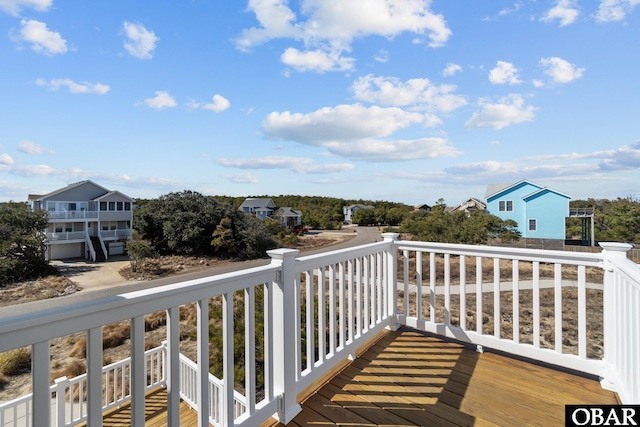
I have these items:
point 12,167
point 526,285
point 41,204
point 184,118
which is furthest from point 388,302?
point 41,204

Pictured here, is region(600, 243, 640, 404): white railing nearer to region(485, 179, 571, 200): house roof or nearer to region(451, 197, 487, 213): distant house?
region(485, 179, 571, 200): house roof

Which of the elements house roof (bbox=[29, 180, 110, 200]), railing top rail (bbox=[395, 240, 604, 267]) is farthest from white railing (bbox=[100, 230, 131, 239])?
railing top rail (bbox=[395, 240, 604, 267])

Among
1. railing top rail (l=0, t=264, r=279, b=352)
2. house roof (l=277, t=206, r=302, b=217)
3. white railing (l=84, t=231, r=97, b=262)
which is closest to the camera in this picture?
railing top rail (l=0, t=264, r=279, b=352)

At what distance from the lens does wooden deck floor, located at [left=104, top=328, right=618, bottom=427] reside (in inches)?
59.5

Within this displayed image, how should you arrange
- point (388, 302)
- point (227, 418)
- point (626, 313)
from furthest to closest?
point (388, 302), point (626, 313), point (227, 418)

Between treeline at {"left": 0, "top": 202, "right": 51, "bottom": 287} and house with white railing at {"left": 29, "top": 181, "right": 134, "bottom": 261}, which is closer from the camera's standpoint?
treeline at {"left": 0, "top": 202, "right": 51, "bottom": 287}

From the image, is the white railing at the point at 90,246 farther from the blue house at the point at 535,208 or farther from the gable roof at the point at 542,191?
the gable roof at the point at 542,191

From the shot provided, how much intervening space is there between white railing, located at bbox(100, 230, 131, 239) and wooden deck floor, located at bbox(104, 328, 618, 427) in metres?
21.4

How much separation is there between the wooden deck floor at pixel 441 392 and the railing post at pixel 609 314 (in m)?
→ 0.08

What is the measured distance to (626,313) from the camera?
144 centimetres

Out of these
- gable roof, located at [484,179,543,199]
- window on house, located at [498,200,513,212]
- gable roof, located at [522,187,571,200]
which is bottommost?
window on house, located at [498,200,513,212]

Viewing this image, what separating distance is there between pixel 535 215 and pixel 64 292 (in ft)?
73.4

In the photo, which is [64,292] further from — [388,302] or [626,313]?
[626,313]

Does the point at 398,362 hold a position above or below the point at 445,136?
below
